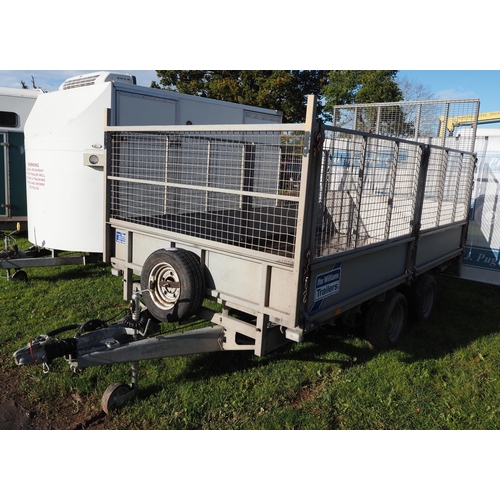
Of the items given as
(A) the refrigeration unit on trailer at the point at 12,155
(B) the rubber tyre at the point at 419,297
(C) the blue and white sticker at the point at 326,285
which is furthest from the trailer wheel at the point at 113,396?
(A) the refrigeration unit on trailer at the point at 12,155

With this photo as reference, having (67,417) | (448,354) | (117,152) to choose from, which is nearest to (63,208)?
(117,152)

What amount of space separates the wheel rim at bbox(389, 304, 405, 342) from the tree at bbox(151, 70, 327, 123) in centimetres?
1957

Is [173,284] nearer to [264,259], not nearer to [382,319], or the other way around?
[264,259]

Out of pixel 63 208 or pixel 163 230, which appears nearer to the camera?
pixel 163 230

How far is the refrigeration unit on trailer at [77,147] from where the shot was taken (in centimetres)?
636

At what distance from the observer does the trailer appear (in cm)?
348

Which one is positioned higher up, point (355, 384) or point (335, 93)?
point (335, 93)

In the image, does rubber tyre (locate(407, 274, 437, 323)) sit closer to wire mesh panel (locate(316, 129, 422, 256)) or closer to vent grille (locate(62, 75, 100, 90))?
wire mesh panel (locate(316, 129, 422, 256))

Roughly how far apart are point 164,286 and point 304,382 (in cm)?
158

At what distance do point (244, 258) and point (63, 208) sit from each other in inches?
153

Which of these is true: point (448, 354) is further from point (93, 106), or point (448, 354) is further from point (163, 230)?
point (93, 106)

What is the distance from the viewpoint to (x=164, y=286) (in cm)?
420

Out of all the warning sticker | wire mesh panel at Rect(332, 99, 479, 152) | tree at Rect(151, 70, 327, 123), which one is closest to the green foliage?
tree at Rect(151, 70, 327, 123)

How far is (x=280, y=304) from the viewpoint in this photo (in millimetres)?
3590
